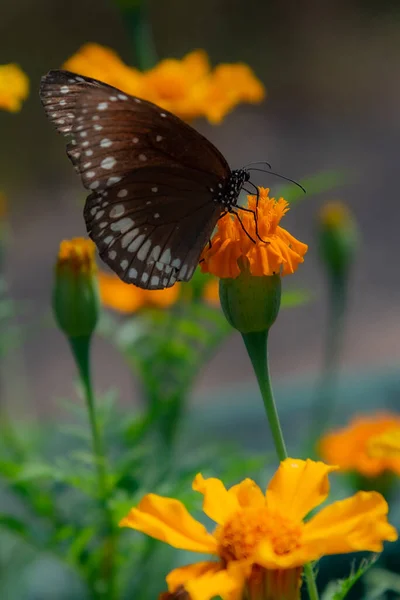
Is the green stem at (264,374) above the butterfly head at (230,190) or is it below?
below

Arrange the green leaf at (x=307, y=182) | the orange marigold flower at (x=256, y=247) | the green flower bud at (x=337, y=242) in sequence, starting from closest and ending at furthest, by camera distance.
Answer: the orange marigold flower at (x=256, y=247)
the green leaf at (x=307, y=182)
the green flower bud at (x=337, y=242)

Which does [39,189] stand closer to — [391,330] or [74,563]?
[391,330]

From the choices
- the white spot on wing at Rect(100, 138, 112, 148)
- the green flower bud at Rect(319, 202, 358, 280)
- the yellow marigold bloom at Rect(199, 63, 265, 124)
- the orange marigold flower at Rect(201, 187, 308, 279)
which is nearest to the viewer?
the orange marigold flower at Rect(201, 187, 308, 279)

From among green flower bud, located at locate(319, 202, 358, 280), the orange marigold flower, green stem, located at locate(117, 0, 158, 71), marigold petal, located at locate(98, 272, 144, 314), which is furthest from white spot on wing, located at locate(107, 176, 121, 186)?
green flower bud, located at locate(319, 202, 358, 280)

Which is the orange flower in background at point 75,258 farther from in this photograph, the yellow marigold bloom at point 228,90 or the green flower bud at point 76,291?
the yellow marigold bloom at point 228,90

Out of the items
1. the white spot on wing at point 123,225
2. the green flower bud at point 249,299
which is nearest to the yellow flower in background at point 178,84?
the white spot on wing at point 123,225

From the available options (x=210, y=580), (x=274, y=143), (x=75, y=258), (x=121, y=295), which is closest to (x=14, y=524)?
(x=75, y=258)

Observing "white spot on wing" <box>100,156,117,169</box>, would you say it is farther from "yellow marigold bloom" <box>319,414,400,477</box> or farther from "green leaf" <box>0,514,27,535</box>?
"yellow marigold bloom" <box>319,414,400,477</box>

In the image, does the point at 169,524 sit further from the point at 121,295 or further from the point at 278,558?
the point at 121,295

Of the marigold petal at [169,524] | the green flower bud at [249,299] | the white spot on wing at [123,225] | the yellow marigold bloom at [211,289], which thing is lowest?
the marigold petal at [169,524]
